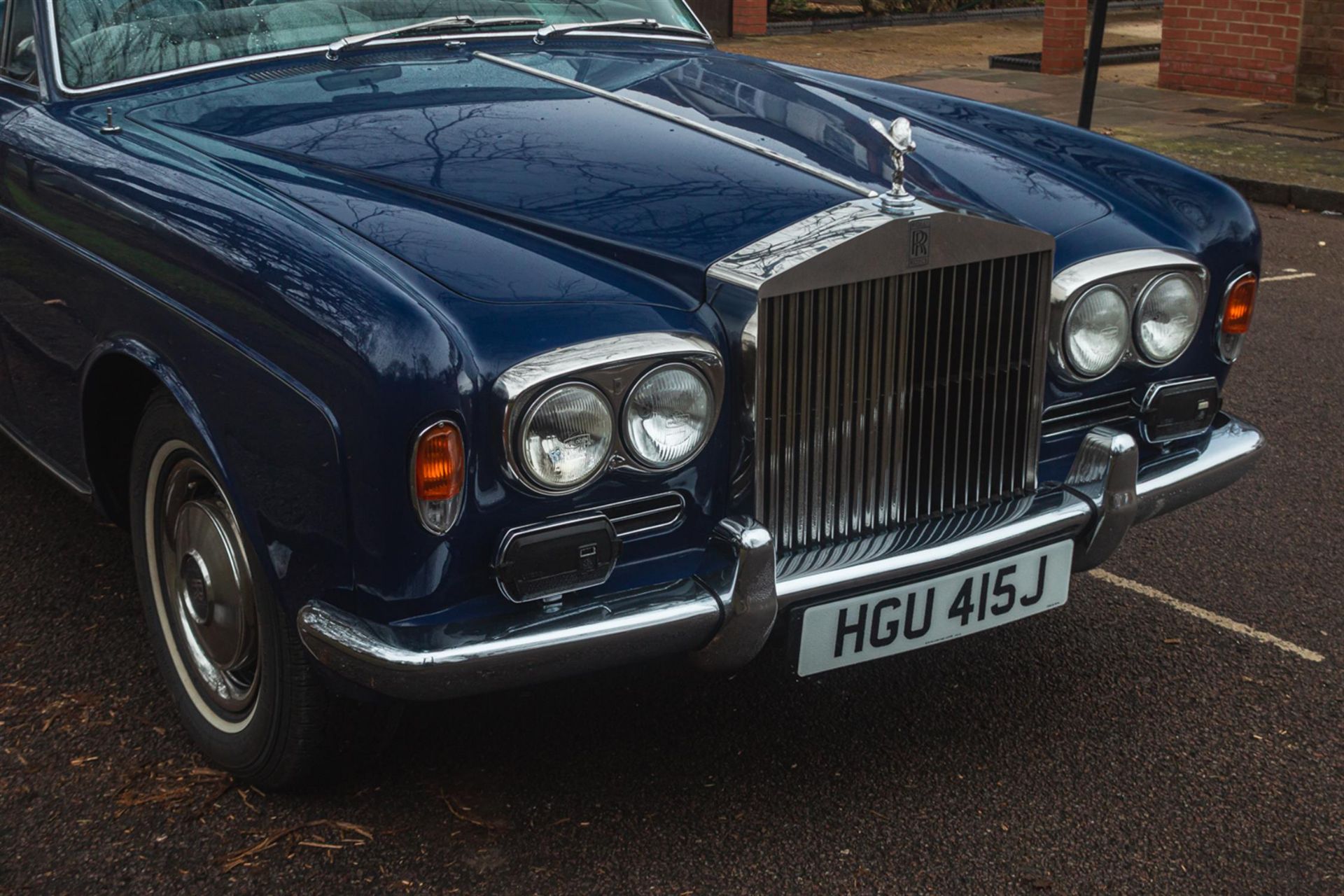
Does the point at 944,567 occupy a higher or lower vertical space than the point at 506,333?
lower

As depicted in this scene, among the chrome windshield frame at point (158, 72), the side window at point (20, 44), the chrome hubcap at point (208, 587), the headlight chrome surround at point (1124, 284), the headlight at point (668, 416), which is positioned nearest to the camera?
the headlight at point (668, 416)

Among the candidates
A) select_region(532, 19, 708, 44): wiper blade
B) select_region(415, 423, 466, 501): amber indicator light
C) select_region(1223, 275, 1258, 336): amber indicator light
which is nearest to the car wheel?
select_region(415, 423, 466, 501): amber indicator light

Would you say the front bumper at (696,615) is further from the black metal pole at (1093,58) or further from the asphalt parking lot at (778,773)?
the black metal pole at (1093,58)

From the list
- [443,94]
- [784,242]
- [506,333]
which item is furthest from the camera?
A: [443,94]

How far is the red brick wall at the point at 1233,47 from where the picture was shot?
1180cm

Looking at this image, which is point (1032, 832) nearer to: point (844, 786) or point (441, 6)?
point (844, 786)

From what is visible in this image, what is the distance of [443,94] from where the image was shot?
308cm

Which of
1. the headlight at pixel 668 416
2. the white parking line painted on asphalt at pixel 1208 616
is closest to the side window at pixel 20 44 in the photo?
the headlight at pixel 668 416

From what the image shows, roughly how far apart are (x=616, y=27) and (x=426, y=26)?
58cm

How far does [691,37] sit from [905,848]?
237 centimetres

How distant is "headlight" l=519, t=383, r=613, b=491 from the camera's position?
2193 millimetres

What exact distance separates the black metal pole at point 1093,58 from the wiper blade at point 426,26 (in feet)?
15.8

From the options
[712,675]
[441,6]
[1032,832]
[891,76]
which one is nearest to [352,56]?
[441,6]

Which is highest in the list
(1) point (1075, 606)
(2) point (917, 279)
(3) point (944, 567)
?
(2) point (917, 279)
